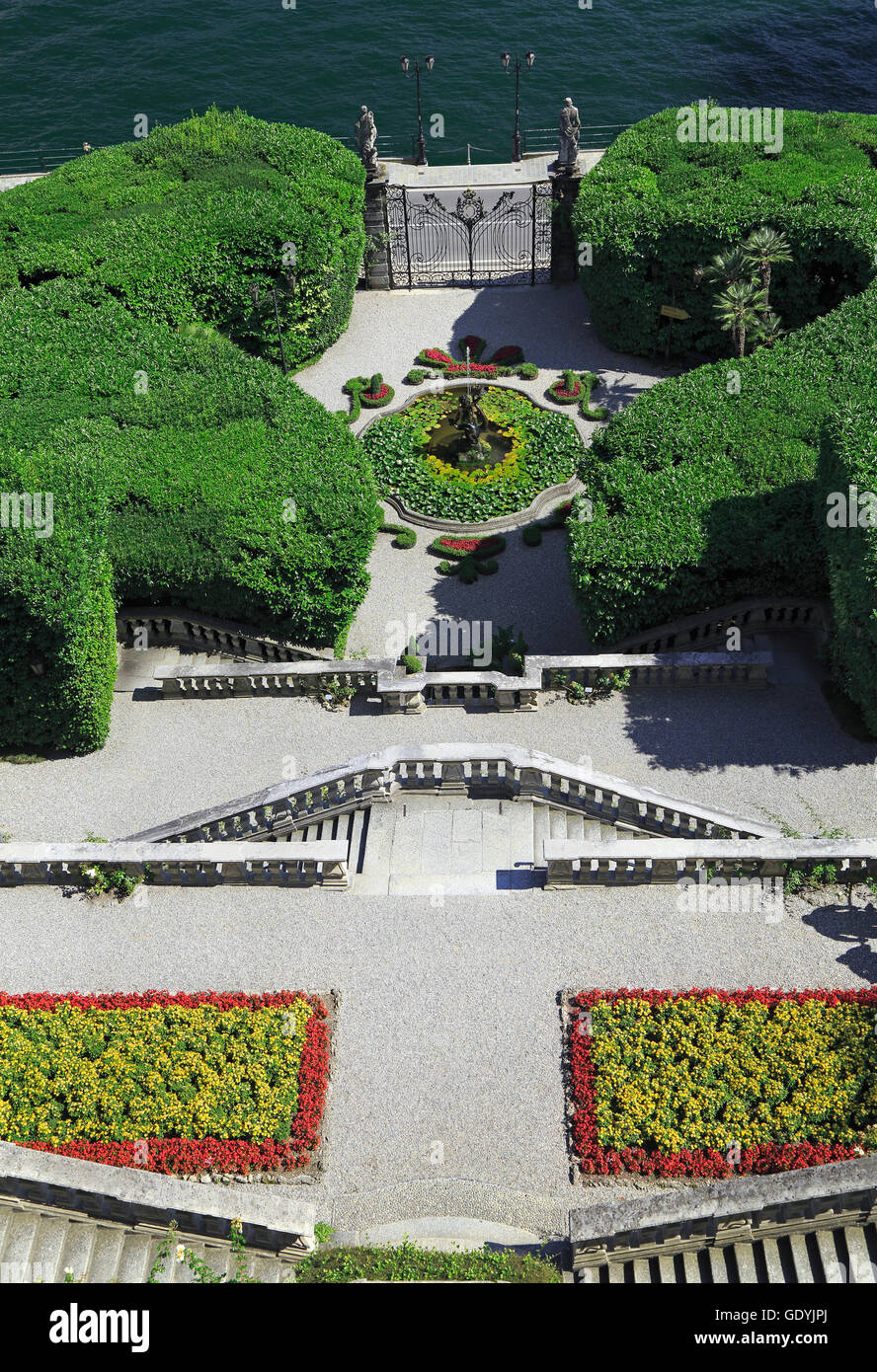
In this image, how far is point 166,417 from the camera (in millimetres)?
35594

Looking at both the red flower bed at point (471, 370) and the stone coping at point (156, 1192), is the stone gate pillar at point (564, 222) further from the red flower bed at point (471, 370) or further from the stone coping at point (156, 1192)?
the stone coping at point (156, 1192)

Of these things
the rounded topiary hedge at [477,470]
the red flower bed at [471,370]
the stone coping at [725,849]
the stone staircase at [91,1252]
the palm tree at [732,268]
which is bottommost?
the stone staircase at [91,1252]

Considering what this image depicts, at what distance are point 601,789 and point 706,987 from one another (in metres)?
4.89

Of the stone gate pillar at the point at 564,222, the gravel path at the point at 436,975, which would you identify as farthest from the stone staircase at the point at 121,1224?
the stone gate pillar at the point at 564,222

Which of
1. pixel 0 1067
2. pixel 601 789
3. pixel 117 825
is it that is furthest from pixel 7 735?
pixel 601 789

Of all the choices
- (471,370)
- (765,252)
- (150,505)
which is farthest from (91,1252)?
(765,252)

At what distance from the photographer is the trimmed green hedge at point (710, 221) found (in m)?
42.9

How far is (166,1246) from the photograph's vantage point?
1922cm

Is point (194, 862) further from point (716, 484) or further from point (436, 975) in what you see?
point (716, 484)

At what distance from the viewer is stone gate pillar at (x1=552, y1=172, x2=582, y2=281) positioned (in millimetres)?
48906

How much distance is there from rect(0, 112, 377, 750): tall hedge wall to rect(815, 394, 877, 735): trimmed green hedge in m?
12.1

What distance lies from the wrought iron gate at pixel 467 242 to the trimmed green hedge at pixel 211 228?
440 centimetres

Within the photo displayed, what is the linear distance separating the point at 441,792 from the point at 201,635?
965 cm
